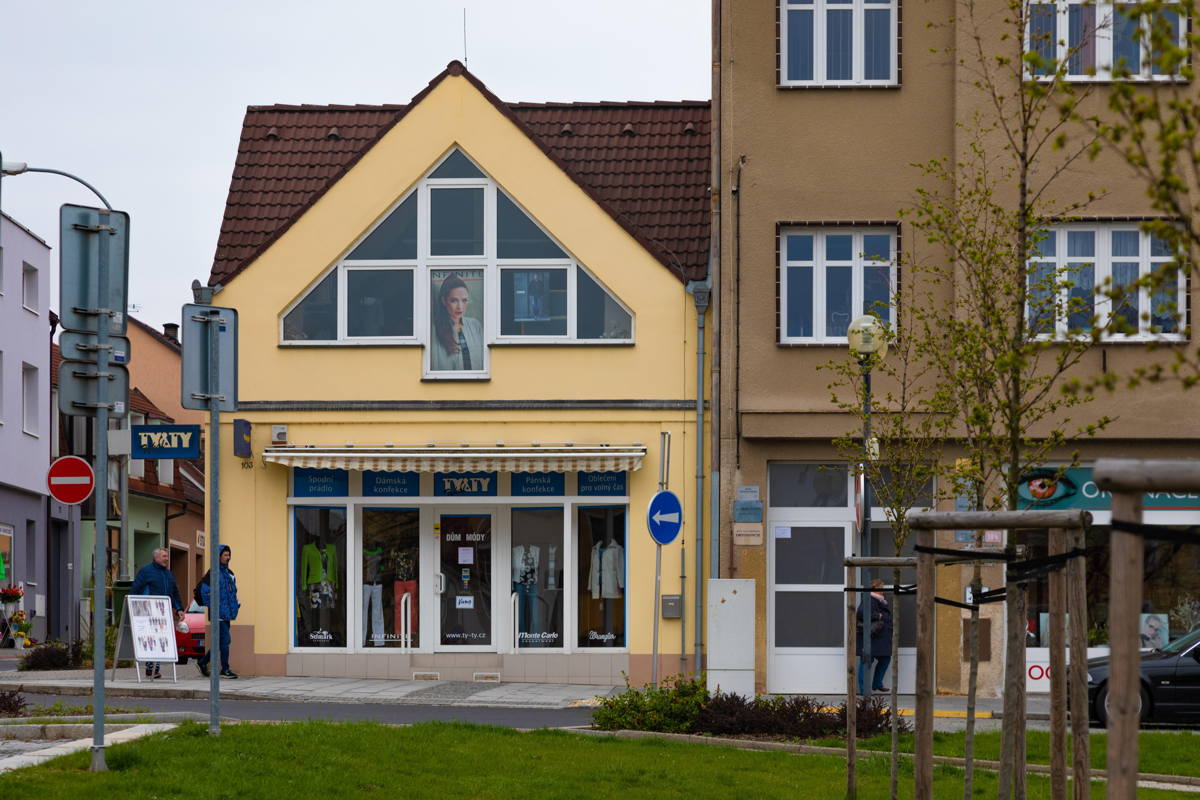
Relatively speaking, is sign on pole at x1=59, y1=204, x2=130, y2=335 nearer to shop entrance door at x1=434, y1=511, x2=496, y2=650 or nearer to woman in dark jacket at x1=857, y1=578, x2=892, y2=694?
woman in dark jacket at x1=857, y1=578, x2=892, y2=694

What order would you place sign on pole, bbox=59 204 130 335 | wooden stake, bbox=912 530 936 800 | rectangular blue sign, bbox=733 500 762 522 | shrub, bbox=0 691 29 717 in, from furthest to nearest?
rectangular blue sign, bbox=733 500 762 522
shrub, bbox=0 691 29 717
sign on pole, bbox=59 204 130 335
wooden stake, bbox=912 530 936 800

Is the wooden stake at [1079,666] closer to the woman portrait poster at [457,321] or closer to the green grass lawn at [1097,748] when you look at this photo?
the green grass lawn at [1097,748]

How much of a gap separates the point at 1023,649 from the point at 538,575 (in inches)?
722

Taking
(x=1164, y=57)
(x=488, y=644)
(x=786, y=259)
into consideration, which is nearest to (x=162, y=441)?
(x=488, y=644)

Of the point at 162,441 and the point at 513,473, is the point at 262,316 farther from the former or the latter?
the point at 162,441

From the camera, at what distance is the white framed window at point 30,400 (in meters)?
46.8

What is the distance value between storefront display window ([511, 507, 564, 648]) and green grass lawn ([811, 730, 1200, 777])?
33.7ft

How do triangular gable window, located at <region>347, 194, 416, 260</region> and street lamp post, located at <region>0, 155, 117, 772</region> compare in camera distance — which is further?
triangular gable window, located at <region>347, 194, 416, 260</region>

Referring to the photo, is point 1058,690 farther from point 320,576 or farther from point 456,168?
point 456,168

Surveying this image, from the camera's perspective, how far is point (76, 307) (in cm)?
1206

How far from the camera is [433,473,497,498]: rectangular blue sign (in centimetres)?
2700

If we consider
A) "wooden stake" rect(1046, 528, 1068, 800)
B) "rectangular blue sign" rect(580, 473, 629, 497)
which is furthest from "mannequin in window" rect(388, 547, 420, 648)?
"wooden stake" rect(1046, 528, 1068, 800)

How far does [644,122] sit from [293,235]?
19.7 ft

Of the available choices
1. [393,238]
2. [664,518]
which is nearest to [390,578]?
[393,238]
